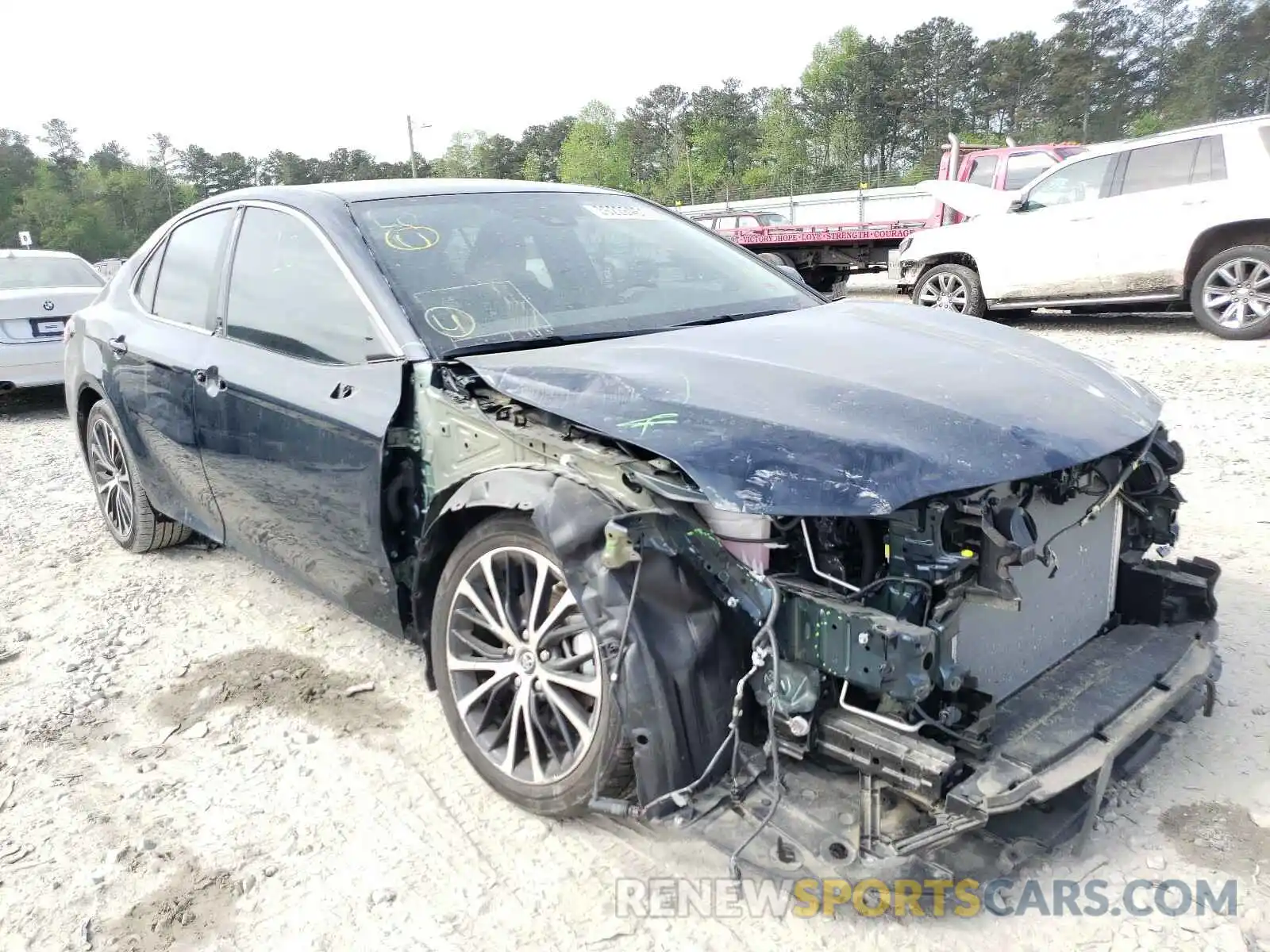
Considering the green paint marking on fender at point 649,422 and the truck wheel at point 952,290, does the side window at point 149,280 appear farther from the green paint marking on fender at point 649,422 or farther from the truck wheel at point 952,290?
the truck wheel at point 952,290

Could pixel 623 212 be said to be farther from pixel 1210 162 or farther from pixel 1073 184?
pixel 1073 184

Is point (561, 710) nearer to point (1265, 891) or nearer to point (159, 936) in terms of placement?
point (159, 936)

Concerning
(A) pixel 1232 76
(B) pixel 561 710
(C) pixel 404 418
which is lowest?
(B) pixel 561 710

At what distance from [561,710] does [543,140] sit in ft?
303

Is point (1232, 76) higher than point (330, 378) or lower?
higher

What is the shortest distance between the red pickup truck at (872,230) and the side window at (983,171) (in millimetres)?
11

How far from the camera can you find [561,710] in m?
2.34

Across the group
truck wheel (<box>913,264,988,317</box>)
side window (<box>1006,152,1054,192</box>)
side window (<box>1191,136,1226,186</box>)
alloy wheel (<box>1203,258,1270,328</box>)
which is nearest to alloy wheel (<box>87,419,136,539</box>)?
truck wheel (<box>913,264,988,317</box>)

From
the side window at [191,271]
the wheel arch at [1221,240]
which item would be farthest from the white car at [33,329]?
the wheel arch at [1221,240]

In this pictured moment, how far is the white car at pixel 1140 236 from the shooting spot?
26.6ft

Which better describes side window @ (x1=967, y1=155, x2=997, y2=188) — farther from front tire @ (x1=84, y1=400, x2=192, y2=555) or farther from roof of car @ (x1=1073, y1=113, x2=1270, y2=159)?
front tire @ (x1=84, y1=400, x2=192, y2=555)

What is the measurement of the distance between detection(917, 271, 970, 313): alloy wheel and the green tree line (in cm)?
3166

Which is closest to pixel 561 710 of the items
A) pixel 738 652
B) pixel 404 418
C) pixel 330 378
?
pixel 738 652

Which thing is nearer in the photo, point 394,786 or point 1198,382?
point 394,786
